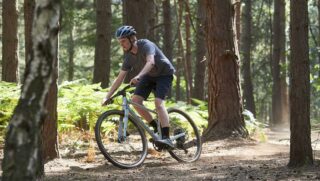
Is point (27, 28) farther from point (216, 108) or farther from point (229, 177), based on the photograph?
point (216, 108)

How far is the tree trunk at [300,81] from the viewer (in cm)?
667

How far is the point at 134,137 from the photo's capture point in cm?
838

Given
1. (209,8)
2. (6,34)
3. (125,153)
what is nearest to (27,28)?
(125,153)

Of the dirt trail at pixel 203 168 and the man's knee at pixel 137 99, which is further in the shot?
the man's knee at pixel 137 99

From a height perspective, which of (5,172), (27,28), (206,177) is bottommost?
(206,177)

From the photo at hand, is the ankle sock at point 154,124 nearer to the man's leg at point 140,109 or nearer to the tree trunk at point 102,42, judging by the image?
the man's leg at point 140,109

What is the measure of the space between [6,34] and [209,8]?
5019 mm

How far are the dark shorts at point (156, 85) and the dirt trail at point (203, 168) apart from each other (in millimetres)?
Answer: 1121

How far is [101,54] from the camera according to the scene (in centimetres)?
1442

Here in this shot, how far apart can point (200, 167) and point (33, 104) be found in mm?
4367

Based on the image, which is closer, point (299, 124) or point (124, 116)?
point (299, 124)

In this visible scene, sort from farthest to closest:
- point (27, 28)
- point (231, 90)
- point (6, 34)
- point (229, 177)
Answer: point (6, 34) → point (231, 90) → point (27, 28) → point (229, 177)

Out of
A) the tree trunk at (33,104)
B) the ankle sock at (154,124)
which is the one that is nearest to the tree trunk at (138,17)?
the ankle sock at (154,124)

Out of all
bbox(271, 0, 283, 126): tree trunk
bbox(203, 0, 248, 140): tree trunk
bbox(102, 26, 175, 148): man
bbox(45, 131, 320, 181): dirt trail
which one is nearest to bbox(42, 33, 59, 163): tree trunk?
bbox(45, 131, 320, 181): dirt trail
